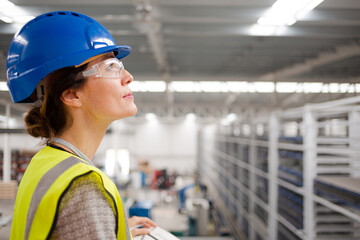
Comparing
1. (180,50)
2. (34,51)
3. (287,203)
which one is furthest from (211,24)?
(34,51)

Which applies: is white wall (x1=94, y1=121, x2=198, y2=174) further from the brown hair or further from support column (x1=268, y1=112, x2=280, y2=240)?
the brown hair

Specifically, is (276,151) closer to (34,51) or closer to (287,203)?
(287,203)

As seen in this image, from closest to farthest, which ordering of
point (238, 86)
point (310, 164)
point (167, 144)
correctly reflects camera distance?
1. point (310, 164)
2. point (238, 86)
3. point (167, 144)

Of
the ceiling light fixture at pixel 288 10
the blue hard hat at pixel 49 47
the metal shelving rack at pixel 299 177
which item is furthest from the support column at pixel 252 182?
the blue hard hat at pixel 49 47

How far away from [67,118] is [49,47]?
254 mm

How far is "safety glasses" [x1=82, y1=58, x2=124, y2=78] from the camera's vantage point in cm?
88

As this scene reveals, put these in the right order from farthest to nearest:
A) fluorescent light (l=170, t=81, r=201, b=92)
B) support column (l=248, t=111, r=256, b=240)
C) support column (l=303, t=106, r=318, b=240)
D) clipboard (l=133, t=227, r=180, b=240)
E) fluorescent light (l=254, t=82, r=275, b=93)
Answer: fluorescent light (l=170, t=81, r=201, b=92), fluorescent light (l=254, t=82, r=275, b=93), support column (l=248, t=111, r=256, b=240), support column (l=303, t=106, r=318, b=240), clipboard (l=133, t=227, r=180, b=240)

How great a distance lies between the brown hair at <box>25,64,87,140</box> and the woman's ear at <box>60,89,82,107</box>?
0.01 metres

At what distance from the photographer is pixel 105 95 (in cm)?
89

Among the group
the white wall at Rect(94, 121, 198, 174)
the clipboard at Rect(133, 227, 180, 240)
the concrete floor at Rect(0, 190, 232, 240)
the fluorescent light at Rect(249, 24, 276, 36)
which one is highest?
the fluorescent light at Rect(249, 24, 276, 36)

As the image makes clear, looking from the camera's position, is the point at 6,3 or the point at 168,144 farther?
the point at 168,144

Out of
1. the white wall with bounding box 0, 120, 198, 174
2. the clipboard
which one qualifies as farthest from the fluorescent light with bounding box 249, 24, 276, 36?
the white wall with bounding box 0, 120, 198, 174

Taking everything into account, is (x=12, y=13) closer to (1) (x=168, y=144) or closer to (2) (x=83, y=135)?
(2) (x=83, y=135)

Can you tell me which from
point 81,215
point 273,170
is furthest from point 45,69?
point 273,170
